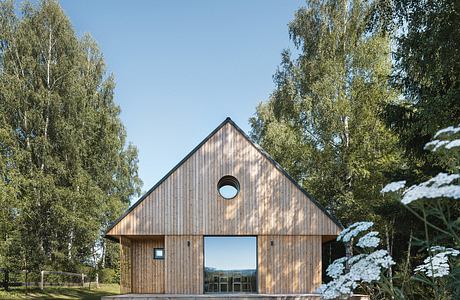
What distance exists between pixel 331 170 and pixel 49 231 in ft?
Result: 42.8

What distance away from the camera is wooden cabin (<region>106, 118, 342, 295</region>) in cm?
1232

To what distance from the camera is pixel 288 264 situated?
41.0 ft

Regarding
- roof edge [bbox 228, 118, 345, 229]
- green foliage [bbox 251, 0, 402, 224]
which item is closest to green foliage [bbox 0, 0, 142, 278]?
green foliage [bbox 251, 0, 402, 224]

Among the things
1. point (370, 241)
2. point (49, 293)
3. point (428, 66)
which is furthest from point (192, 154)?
point (49, 293)

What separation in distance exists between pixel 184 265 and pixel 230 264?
131 centimetres

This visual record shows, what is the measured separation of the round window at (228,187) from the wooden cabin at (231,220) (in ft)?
0.12

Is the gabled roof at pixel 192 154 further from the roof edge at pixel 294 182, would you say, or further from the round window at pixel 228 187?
the round window at pixel 228 187

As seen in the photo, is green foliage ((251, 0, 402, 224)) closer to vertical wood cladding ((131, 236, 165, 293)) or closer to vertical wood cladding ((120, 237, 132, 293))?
vertical wood cladding ((131, 236, 165, 293))

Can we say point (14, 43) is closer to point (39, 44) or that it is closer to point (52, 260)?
point (39, 44)

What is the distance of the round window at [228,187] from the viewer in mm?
12664

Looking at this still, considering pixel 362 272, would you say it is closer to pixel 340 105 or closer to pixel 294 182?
pixel 294 182

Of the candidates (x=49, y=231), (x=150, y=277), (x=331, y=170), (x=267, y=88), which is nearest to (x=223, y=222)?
(x=150, y=277)

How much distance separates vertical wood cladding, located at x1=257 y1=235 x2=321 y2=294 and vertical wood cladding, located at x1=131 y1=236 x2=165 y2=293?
316cm

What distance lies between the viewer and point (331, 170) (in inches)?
687
